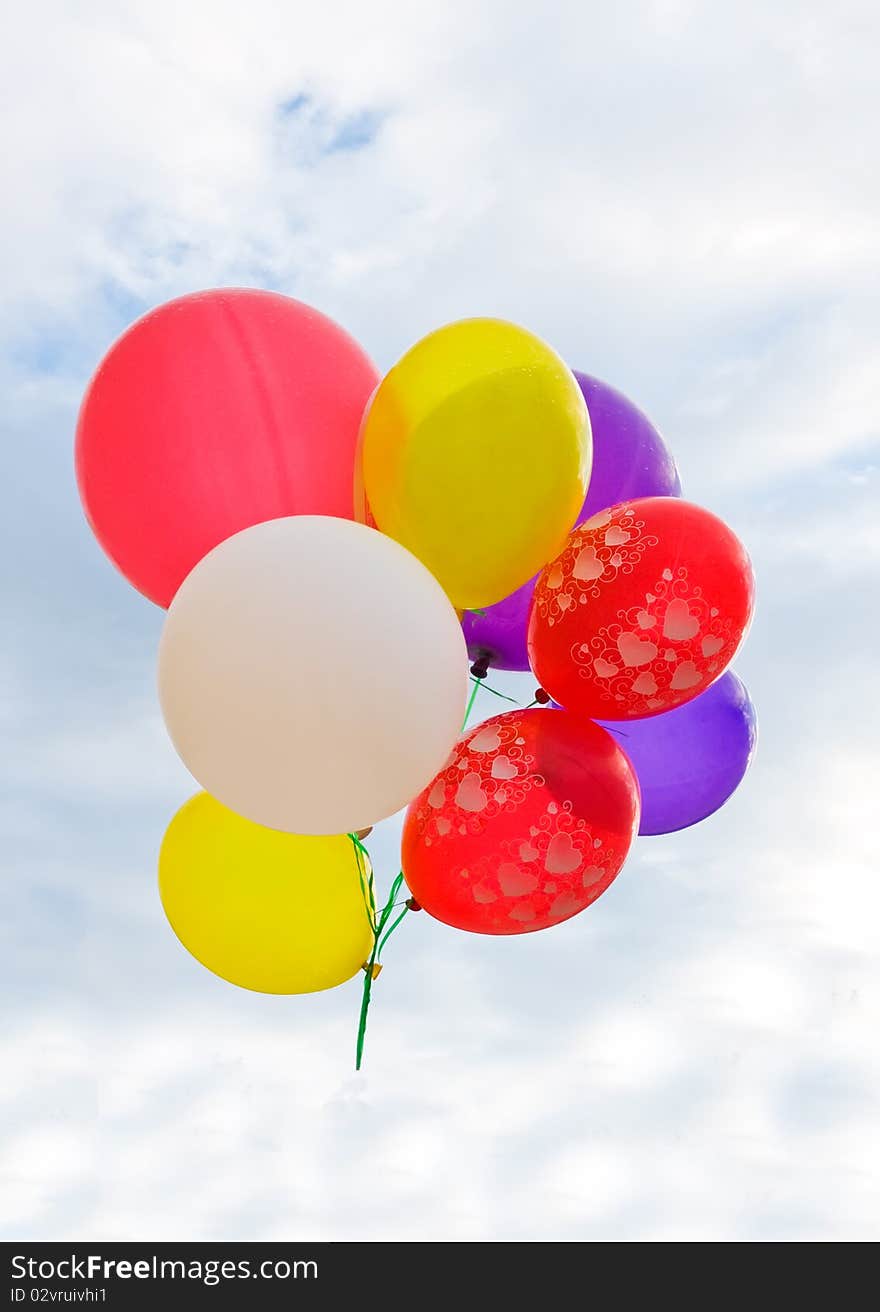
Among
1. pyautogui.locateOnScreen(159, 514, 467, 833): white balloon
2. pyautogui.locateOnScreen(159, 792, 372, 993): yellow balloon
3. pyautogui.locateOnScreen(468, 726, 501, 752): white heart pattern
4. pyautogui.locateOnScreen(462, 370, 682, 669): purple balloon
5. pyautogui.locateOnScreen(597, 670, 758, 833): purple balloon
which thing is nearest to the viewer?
pyautogui.locateOnScreen(159, 514, 467, 833): white balloon

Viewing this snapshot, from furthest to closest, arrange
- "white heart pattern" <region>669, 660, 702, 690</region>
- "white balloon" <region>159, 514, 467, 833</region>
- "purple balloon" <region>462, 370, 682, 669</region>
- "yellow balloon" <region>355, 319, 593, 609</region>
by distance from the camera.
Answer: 1. "purple balloon" <region>462, 370, 682, 669</region>
2. "white heart pattern" <region>669, 660, 702, 690</region>
3. "yellow balloon" <region>355, 319, 593, 609</region>
4. "white balloon" <region>159, 514, 467, 833</region>

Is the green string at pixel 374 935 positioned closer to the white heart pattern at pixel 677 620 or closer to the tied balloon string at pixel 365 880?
the tied balloon string at pixel 365 880

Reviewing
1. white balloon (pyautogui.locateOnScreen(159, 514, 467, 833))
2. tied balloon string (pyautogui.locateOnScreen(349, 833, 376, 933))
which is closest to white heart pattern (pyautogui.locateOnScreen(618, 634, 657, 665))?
white balloon (pyautogui.locateOnScreen(159, 514, 467, 833))

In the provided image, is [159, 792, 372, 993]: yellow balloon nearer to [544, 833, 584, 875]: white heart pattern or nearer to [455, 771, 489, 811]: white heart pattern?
[455, 771, 489, 811]: white heart pattern

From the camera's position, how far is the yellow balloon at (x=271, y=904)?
379 cm

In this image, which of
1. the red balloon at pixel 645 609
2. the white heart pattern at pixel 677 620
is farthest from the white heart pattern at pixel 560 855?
the white heart pattern at pixel 677 620

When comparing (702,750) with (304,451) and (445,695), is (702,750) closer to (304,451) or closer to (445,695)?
(445,695)

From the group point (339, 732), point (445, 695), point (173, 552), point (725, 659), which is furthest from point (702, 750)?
point (173, 552)

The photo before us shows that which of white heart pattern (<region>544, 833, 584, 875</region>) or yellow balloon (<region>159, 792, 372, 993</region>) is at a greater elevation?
white heart pattern (<region>544, 833, 584, 875</region>)

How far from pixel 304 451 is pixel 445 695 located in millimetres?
842

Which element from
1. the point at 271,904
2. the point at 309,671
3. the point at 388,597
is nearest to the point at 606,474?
the point at 388,597

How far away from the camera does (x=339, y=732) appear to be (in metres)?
2.91

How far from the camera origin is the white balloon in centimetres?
290

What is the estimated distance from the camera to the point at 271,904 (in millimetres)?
3793
